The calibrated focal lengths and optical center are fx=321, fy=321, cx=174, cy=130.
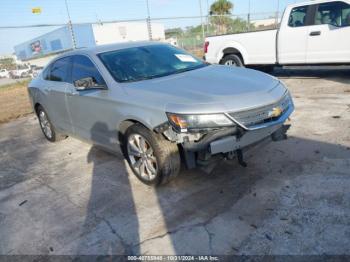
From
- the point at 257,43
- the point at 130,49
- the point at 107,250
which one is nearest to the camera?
the point at 107,250

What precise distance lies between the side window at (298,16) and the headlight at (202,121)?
6212 mm

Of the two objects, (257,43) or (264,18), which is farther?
(264,18)

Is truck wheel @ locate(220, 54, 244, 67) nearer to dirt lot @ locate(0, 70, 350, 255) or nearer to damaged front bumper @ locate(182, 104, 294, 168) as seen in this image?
dirt lot @ locate(0, 70, 350, 255)

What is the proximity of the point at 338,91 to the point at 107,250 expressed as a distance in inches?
246

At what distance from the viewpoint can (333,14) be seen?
25.0ft

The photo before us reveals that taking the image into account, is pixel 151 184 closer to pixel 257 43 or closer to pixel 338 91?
pixel 338 91

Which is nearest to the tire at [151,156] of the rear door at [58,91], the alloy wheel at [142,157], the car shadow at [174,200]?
the alloy wheel at [142,157]

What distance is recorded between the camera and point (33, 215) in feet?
11.9

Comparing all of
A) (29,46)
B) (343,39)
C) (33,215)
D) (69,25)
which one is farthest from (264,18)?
(29,46)

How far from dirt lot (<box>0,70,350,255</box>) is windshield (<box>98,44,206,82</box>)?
131 cm

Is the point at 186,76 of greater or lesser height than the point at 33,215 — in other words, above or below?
above

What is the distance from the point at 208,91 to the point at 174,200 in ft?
4.05

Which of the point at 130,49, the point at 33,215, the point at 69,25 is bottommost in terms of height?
the point at 33,215

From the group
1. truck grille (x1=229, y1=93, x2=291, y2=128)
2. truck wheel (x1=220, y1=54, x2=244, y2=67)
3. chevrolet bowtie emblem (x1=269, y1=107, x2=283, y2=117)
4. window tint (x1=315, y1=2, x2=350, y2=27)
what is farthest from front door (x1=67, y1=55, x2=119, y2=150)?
window tint (x1=315, y1=2, x2=350, y2=27)
